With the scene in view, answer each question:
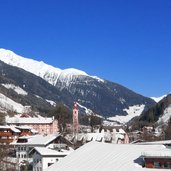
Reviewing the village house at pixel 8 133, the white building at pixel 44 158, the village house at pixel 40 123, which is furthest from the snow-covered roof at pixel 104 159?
the village house at pixel 40 123

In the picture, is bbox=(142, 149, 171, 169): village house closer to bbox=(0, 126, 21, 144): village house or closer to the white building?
the white building

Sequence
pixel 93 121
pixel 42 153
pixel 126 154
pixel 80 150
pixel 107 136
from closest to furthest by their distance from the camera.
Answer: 1. pixel 126 154
2. pixel 80 150
3. pixel 42 153
4. pixel 107 136
5. pixel 93 121

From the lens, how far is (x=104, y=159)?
44656mm

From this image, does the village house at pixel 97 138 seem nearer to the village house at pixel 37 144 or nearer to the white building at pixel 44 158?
the village house at pixel 37 144

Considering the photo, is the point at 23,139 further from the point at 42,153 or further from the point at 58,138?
the point at 42,153

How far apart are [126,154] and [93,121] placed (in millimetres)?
106937

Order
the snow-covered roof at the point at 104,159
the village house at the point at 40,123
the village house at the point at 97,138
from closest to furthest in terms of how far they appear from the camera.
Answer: the snow-covered roof at the point at 104,159, the village house at the point at 97,138, the village house at the point at 40,123

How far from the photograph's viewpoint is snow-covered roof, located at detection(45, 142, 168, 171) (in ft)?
138

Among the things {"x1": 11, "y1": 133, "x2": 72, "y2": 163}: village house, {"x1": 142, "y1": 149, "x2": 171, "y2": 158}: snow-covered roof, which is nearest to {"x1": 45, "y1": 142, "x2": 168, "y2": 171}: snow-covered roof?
{"x1": 142, "y1": 149, "x2": 171, "y2": 158}: snow-covered roof

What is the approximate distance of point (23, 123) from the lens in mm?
160625

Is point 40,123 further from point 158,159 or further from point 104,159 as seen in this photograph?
point 158,159

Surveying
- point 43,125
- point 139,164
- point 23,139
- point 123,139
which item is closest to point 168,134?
point 123,139

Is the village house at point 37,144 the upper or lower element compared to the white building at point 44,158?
upper

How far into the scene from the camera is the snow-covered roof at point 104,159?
42122 mm
